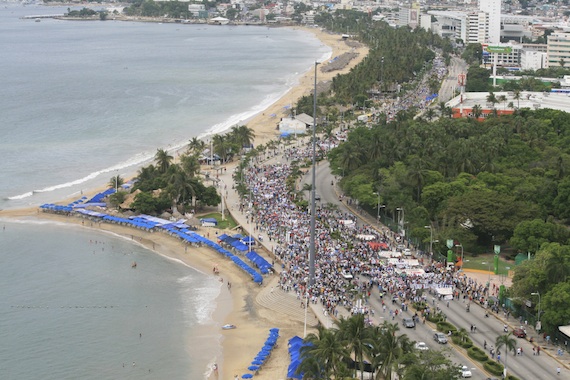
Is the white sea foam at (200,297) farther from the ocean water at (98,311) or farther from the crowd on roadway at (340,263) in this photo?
the crowd on roadway at (340,263)

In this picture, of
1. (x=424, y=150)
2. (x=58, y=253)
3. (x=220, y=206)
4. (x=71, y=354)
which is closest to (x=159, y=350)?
(x=71, y=354)

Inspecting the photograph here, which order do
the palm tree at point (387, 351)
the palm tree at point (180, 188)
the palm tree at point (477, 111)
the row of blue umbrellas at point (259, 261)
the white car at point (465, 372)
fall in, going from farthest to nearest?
the palm tree at point (477, 111)
the palm tree at point (180, 188)
the row of blue umbrellas at point (259, 261)
the white car at point (465, 372)
the palm tree at point (387, 351)

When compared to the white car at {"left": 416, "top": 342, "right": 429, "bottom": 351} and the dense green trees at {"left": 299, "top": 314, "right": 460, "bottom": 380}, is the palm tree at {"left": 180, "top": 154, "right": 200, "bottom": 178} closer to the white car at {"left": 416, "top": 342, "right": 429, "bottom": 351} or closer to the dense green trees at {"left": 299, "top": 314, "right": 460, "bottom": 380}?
the white car at {"left": 416, "top": 342, "right": 429, "bottom": 351}

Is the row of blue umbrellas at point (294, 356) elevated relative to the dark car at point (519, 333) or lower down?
lower down

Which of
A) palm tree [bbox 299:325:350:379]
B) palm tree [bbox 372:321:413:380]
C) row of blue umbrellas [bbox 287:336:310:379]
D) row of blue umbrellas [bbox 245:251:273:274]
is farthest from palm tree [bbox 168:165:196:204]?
palm tree [bbox 372:321:413:380]

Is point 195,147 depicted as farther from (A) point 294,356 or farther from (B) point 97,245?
(A) point 294,356

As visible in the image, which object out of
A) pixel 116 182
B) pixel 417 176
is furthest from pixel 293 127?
pixel 417 176

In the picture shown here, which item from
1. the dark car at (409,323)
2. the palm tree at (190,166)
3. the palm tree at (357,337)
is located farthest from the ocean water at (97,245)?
the dark car at (409,323)
